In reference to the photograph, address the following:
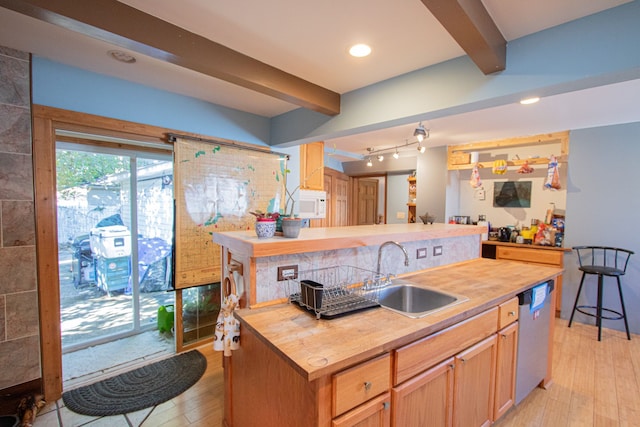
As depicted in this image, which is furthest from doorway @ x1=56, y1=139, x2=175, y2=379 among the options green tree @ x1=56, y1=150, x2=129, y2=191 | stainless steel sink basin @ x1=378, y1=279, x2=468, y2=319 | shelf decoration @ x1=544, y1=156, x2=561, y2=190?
shelf decoration @ x1=544, y1=156, x2=561, y2=190

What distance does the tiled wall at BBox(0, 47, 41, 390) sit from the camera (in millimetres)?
1930

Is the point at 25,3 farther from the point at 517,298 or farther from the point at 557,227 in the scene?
the point at 557,227

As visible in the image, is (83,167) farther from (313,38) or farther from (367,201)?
(367,201)

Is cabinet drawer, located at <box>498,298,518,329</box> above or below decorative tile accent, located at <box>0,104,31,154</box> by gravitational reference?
below

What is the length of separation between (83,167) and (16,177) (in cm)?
105

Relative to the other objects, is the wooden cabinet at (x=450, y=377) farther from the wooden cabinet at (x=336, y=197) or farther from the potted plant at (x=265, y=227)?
the wooden cabinet at (x=336, y=197)

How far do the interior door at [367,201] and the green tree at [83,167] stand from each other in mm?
4531

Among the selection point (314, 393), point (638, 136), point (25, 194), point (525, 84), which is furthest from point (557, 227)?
point (25, 194)

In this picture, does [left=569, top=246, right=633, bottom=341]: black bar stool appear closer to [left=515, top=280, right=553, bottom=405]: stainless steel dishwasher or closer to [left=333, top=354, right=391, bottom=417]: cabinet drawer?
[left=515, top=280, right=553, bottom=405]: stainless steel dishwasher

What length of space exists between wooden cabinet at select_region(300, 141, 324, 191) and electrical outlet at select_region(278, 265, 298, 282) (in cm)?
226

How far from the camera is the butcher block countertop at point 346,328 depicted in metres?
1.04

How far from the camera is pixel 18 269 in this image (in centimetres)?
200

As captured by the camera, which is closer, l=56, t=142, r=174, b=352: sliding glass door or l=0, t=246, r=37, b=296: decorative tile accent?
l=0, t=246, r=37, b=296: decorative tile accent

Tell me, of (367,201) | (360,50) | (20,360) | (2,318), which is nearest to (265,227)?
(360,50)
